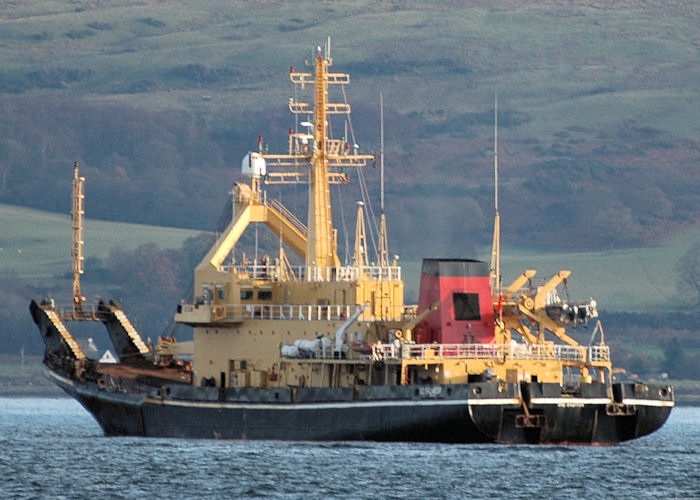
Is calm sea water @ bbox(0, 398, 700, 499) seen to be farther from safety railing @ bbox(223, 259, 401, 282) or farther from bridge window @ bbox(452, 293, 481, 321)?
safety railing @ bbox(223, 259, 401, 282)

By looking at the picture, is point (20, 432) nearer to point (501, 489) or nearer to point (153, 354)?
point (153, 354)

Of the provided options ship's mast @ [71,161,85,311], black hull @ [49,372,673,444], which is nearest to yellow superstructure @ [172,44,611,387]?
black hull @ [49,372,673,444]

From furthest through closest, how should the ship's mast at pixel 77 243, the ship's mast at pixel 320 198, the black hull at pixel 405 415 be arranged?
the ship's mast at pixel 77 243
the ship's mast at pixel 320 198
the black hull at pixel 405 415

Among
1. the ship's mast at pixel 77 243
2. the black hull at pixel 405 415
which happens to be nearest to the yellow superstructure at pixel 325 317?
the black hull at pixel 405 415

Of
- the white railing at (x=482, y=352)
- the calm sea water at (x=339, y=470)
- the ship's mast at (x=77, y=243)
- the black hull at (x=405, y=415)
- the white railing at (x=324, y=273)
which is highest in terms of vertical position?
the ship's mast at (x=77, y=243)

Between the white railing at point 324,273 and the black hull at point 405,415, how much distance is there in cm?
507

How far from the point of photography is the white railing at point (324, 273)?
73125 millimetres

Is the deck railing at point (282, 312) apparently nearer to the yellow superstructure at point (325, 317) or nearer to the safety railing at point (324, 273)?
the yellow superstructure at point (325, 317)

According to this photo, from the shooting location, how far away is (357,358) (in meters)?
69.6

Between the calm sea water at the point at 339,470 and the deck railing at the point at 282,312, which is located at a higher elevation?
the deck railing at the point at 282,312

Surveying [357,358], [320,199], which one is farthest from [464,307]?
[320,199]

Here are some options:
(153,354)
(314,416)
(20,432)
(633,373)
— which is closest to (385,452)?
(314,416)

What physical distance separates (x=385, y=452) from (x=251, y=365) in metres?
9.42

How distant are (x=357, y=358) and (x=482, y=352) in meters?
4.19
